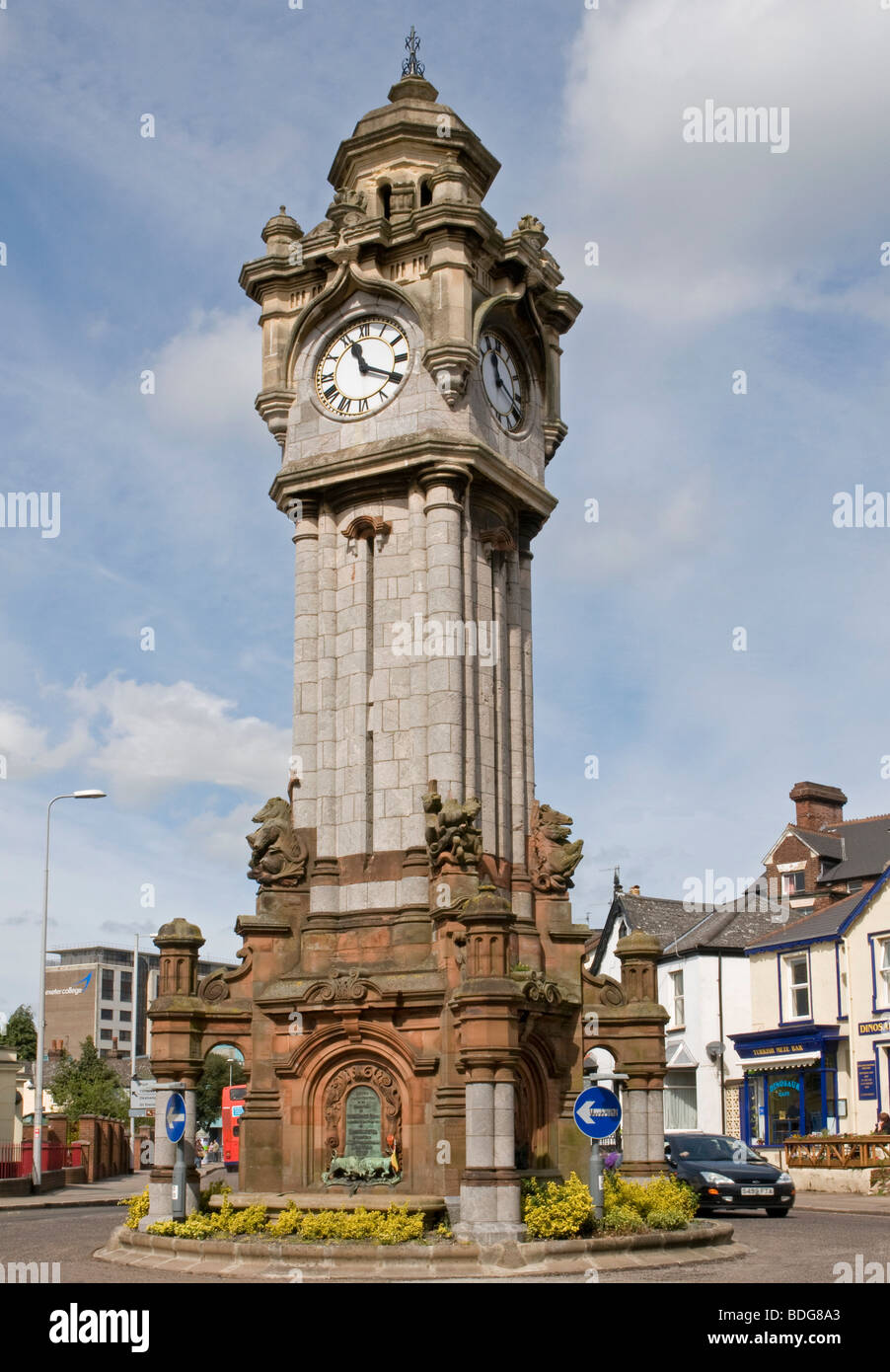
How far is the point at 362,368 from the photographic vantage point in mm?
26203

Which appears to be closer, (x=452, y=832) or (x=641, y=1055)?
(x=452, y=832)

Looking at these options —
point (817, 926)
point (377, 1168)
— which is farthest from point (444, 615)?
point (817, 926)

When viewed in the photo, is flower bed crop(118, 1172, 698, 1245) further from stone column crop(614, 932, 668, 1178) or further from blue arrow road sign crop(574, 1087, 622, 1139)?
blue arrow road sign crop(574, 1087, 622, 1139)

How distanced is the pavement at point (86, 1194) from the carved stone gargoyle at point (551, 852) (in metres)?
13.3

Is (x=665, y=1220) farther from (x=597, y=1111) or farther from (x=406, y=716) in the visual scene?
(x=406, y=716)

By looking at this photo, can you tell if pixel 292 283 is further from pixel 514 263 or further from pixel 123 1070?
pixel 123 1070

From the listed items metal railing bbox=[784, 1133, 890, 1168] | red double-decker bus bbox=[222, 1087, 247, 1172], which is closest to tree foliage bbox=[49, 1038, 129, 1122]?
red double-decker bus bbox=[222, 1087, 247, 1172]

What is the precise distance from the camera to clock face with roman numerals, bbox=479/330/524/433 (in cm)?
2669

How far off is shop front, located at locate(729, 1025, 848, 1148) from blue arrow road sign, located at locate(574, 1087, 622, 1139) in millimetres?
27214

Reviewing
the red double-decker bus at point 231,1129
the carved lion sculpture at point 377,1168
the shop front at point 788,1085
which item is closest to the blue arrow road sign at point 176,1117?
the carved lion sculpture at point 377,1168

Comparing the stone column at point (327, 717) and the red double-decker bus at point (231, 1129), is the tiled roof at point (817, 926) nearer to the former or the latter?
the red double-decker bus at point (231, 1129)

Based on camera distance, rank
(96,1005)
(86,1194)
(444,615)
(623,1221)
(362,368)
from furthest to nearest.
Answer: (96,1005)
(86,1194)
(362,368)
(444,615)
(623,1221)

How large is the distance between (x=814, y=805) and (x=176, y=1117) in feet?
128

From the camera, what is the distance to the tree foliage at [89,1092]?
73.0 metres
